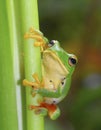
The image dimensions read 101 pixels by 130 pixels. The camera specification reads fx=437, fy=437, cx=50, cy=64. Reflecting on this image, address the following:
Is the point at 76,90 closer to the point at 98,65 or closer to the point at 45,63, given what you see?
the point at 98,65

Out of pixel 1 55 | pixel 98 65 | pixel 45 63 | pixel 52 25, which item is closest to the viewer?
pixel 1 55

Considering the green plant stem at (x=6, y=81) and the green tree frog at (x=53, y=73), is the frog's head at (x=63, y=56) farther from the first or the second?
Result: the green plant stem at (x=6, y=81)

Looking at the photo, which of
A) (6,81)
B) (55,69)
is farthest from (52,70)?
(6,81)

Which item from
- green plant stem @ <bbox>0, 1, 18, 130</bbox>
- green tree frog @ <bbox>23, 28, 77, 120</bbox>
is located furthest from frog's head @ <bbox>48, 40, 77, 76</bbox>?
green plant stem @ <bbox>0, 1, 18, 130</bbox>

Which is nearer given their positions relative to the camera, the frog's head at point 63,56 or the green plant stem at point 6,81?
the green plant stem at point 6,81

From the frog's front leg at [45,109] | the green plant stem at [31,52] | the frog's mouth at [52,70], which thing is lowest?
the frog's front leg at [45,109]

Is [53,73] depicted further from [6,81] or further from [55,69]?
[6,81]

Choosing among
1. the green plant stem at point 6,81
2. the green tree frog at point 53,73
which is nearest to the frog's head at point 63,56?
the green tree frog at point 53,73

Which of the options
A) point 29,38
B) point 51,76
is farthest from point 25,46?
point 51,76
